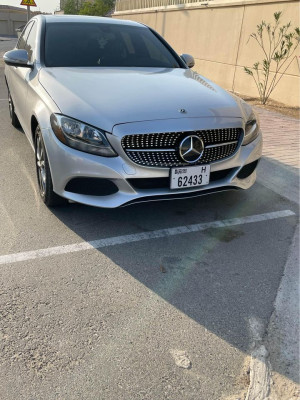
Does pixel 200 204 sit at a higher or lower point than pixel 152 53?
lower

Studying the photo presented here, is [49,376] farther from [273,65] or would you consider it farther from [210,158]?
[273,65]

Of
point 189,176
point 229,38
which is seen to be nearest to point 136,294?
point 189,176

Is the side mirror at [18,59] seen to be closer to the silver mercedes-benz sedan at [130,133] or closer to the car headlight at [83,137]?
the silver mercedes-benz sedan at [130,133]

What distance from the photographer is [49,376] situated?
1.96m

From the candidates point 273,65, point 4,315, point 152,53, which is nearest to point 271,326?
point 4,315

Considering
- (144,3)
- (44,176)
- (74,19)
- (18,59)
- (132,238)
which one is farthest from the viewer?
(144,3)

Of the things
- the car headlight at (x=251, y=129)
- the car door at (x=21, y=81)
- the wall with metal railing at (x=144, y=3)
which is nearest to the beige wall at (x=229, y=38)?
the wall with metal railing at (x=144, y=3)

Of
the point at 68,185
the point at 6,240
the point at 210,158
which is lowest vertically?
the point at 6,240

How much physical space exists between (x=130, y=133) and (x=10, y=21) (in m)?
64.1

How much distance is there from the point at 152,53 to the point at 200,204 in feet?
6.46

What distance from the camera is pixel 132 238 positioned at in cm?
325

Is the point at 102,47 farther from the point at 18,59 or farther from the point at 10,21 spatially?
the point at 10,21

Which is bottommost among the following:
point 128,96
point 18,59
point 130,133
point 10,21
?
point 10,21

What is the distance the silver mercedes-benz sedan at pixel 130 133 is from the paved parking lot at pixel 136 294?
36 cm
